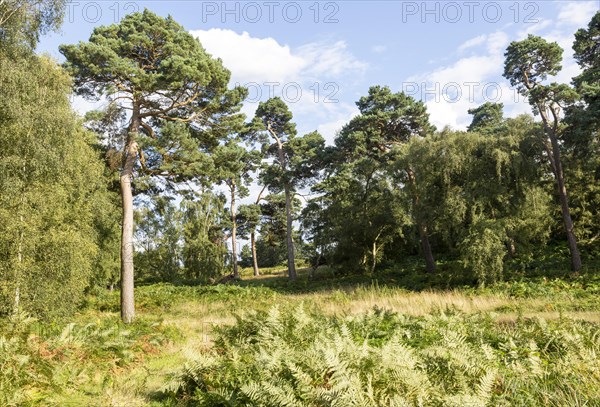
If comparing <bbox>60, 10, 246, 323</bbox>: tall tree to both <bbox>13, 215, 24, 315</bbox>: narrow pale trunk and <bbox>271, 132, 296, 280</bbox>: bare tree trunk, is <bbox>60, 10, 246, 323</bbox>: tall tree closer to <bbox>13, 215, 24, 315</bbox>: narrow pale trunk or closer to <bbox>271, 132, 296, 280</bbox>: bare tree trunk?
<bbox>13, 215, 24, 315</bbox>: narrow pale trunk

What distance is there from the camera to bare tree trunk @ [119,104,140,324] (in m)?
14.9

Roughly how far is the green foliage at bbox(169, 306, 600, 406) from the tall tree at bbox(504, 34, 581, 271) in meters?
18.0

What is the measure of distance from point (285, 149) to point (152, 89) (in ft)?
74.2

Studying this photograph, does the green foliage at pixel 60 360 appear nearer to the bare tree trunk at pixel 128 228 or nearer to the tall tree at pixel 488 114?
the bare tree trunk at pixel 128 228

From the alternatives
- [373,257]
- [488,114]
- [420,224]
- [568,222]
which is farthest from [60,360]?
[488,114]

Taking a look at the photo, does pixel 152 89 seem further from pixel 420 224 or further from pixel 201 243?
pixel 201 243

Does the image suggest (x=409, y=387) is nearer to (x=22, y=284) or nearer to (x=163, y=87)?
(x=22, y=284)

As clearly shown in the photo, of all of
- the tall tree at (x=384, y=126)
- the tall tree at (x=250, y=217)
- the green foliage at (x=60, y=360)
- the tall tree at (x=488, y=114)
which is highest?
the tall tree at (x=488, y=114)

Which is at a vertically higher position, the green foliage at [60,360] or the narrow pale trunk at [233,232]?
the narrow pale trunk at [233,232]

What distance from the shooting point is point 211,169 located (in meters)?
16.8

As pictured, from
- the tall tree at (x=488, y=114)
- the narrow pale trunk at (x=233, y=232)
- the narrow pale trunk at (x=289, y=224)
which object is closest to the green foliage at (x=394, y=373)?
the narrow pale trunk at (x=289, y=224)

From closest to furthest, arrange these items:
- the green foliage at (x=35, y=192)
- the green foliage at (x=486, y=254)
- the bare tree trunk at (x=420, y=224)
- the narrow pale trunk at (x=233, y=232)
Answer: the green foliage at (x=35, y=192) < the green foliage at (x=486, y=254) < the bare tree trunk at (x=420, y=224) < the narrow pale trunk at (x=233, y=232)

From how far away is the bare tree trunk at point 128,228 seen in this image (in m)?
14.9

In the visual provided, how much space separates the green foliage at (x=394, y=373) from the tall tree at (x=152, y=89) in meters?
10.5
